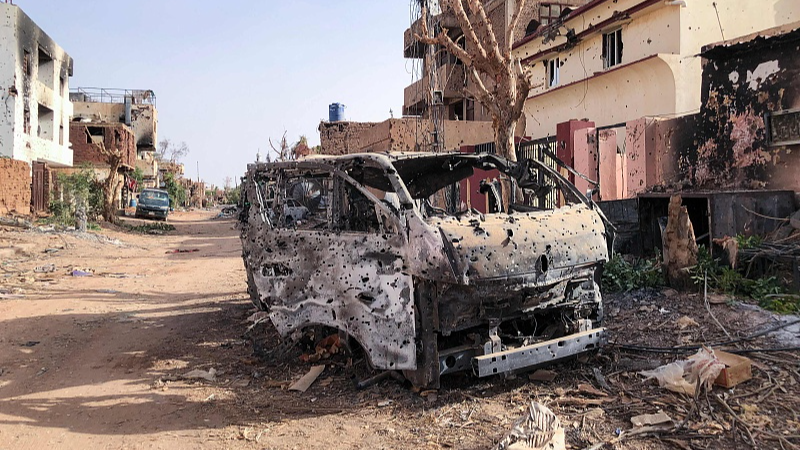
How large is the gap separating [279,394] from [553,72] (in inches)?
744

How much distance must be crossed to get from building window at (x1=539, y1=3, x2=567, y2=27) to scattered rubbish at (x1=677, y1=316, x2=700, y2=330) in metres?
20.9

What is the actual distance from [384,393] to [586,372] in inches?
67.7

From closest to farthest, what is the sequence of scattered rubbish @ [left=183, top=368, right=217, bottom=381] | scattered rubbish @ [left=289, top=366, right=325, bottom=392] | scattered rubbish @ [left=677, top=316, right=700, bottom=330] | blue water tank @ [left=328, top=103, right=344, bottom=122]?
scattered rubbish @ [left=289, top=366, right=325, bottom=392] < scattered rubbish @ [left=183, top=368, right=217, bottom=381] < scattered rubbish @ [left=677, top=316, right=700, bottom=330] < blue water tank @ [left=328, top=103, right=344, bottom=122]

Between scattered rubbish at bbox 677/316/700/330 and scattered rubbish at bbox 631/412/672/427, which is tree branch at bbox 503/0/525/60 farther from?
scattered rubbish at bbox 631/412/672/427

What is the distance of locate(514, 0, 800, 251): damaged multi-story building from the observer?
9.05 metres

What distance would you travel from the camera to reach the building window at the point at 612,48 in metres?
17.6

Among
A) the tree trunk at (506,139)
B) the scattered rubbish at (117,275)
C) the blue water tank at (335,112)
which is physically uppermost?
the blue water tank at (335,112)

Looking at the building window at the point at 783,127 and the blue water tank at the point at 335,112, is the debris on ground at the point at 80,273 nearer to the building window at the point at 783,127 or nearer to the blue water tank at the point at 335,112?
the building window at the point at 783,127

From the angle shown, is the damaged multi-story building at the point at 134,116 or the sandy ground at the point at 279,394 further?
the damaged multi-story building at the point at 134,116

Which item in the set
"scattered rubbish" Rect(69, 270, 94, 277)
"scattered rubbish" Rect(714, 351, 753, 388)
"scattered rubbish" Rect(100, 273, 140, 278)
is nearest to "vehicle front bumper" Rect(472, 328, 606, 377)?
"scattered rubbish" Rect(714, 351, 753, 388)

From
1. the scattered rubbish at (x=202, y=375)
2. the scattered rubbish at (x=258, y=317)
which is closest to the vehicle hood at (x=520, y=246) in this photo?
the scattered rubbish at (x=202, y=375)

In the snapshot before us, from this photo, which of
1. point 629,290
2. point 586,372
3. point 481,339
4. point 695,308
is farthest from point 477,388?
point 629,290

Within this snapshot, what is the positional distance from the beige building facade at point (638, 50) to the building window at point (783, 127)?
3.72 metres

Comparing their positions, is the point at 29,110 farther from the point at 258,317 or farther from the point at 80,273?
the point at 258,317
